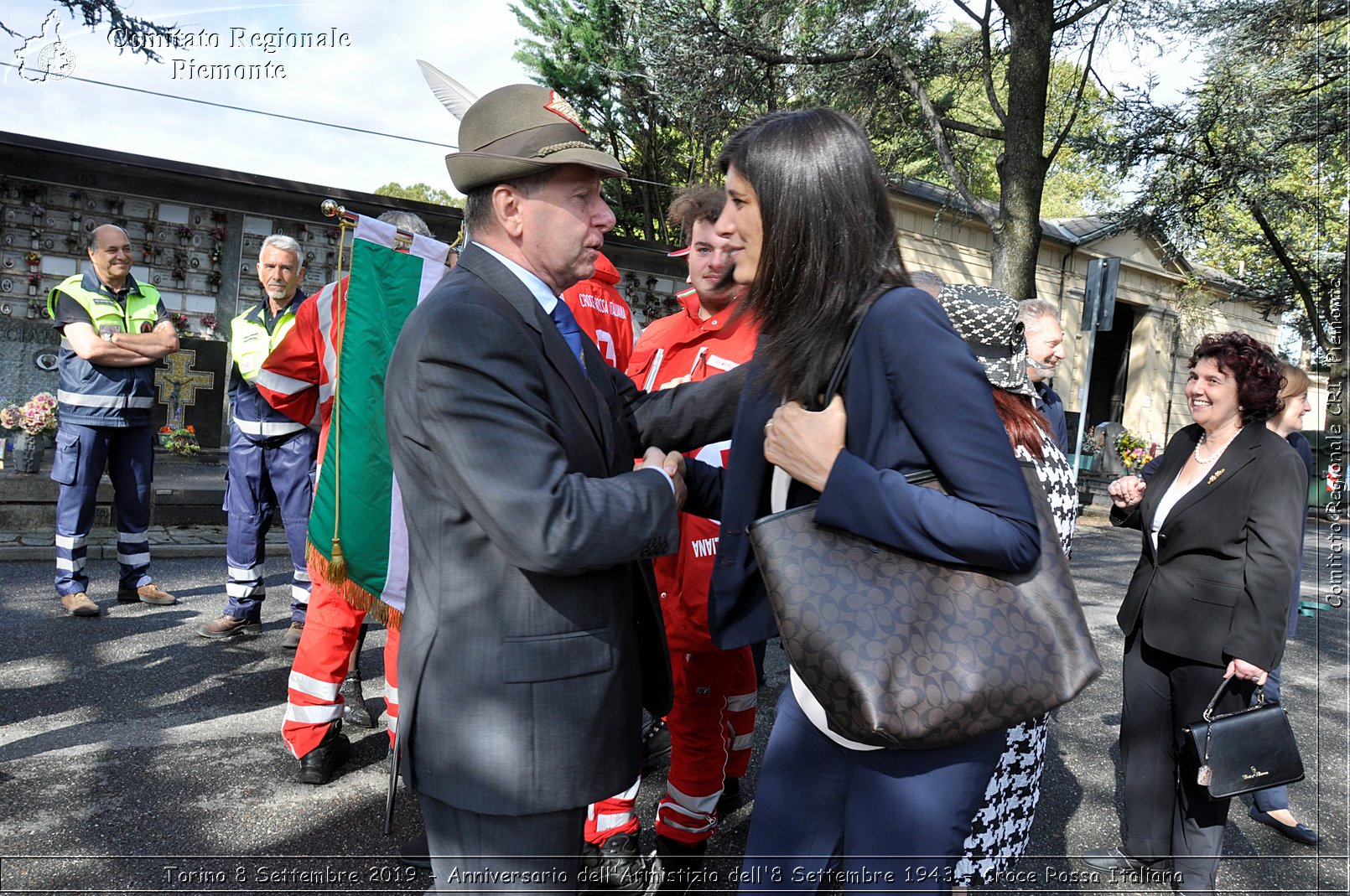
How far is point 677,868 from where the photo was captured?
3076mm

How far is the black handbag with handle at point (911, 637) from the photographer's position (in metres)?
1.46

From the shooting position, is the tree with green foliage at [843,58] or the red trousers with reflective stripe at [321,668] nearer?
the red trousers with reflective stripe at [321,668]

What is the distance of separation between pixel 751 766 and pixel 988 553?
119 inches

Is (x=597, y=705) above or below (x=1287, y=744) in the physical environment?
above

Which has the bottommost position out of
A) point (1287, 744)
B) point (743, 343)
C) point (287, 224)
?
point (1287, 744)


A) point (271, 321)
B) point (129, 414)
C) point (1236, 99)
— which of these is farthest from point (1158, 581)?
point (1236, 99)

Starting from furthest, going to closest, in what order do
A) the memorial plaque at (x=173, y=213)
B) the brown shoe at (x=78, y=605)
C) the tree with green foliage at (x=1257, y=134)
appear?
1. the tree with green foliage at (x=1257, y=134)
2. the memorial plaque at (x=173, y=213)
3. the brown shoe at (x=78, y=605)

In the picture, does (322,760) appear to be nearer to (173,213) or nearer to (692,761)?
(692,761)

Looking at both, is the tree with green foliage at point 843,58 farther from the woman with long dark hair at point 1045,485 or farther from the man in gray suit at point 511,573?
the man in gray suit at point 511,573

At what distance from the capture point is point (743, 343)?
3.21 m

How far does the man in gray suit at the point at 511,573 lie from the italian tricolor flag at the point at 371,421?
1434mm

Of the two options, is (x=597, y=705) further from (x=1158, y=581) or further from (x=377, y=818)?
(x=1158, y=581)

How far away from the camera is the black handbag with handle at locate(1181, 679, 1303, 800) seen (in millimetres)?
3088

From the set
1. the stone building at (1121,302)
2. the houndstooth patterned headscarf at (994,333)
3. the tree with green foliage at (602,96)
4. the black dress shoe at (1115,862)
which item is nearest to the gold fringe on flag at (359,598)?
the houndstooth patterned headscarf at (994,333)
